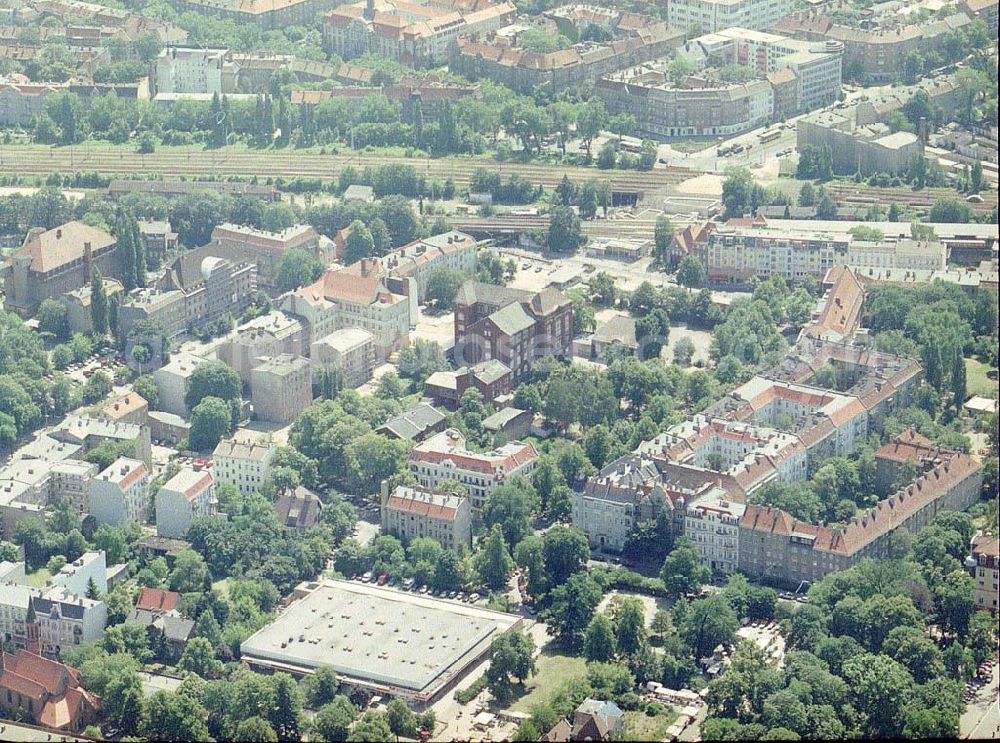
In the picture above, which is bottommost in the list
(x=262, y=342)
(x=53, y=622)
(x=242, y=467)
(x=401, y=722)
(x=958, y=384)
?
(x=401, y=722)

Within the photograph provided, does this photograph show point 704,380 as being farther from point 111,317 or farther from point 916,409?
point 111,317

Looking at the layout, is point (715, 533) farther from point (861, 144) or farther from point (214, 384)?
point (861, 144)

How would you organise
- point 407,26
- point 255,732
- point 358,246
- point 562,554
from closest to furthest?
1. point 255,732
2. point 562,554
3. point 358,246
4. point 407,26

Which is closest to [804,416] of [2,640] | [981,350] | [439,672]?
[981,350]

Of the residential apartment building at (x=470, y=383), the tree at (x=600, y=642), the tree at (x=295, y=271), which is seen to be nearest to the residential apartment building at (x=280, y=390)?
the residential apartment building at (x=470, y=383)

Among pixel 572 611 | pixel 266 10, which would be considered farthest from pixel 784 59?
pixel 572 611

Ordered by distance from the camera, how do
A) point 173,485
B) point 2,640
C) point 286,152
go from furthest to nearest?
1. point 286,152
2. point 173,485
3. point 2,640

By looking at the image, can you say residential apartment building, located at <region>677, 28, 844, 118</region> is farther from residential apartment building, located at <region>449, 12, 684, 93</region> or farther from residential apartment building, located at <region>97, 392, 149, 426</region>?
residential apartment building, located at <region>97, 392, 149, 426</region>
